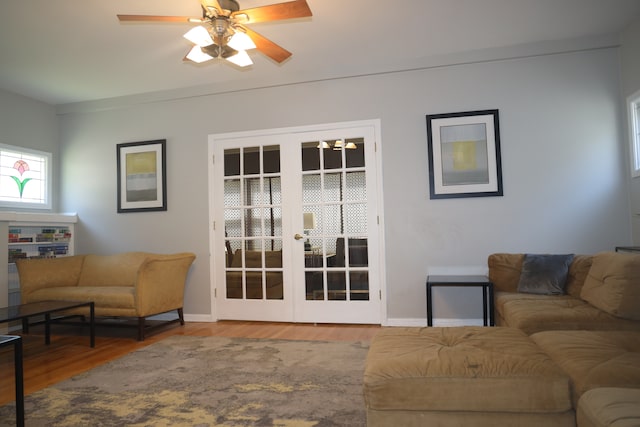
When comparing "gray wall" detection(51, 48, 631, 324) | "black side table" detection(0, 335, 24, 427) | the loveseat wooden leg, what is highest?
"gray wall" detection(51, 48, 631, 324)

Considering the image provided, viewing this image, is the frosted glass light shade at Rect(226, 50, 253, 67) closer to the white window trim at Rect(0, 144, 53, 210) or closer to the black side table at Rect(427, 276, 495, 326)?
the black side table at Rect(427, 276, 495, 326)

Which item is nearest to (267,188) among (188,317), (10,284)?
(188,317)

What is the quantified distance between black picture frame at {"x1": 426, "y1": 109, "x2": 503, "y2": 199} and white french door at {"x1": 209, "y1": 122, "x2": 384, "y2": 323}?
0.61 meters

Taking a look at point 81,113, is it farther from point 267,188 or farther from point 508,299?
point 508,299

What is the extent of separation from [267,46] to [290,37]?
81cm

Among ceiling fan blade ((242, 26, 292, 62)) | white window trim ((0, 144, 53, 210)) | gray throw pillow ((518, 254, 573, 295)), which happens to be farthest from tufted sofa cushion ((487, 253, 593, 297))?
white window trim ((0, 144, 53, 210))

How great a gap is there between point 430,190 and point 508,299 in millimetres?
1333

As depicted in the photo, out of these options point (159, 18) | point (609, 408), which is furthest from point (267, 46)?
point (609, 408)

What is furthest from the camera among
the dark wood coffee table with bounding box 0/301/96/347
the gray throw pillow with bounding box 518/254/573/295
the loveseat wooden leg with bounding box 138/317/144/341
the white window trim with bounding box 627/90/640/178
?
the loveseat wooden leg with bounding box 138/317/144/341

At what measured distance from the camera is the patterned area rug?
2143mm

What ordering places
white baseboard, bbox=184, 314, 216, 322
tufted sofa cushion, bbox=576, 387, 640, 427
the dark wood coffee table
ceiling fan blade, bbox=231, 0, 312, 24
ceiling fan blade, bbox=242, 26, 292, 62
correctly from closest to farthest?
tufted sofa cushion, bbox=576, 387, 640, 427, ceiling fan blade, bbox=231, 0, 312, 24, ceiling fan blade, bbox=242, 26, 292, 62, the dark wood coffee table, white baseboard, bbox=184, 314, 216, 322

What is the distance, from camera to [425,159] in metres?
4.11

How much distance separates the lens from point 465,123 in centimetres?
400

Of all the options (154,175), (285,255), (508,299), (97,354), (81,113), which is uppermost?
(81,113)
